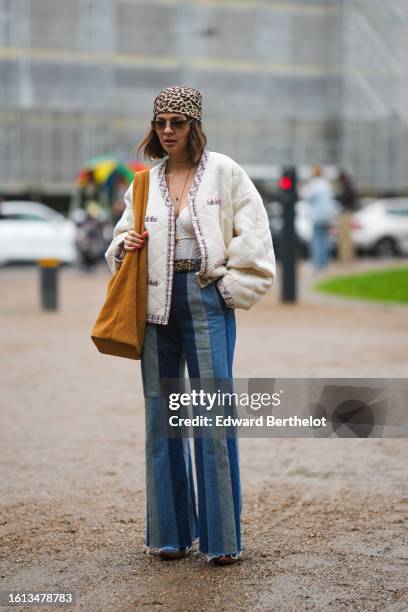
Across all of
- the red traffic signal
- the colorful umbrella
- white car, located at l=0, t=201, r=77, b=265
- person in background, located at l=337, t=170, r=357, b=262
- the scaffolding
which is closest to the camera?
the red traffic signal

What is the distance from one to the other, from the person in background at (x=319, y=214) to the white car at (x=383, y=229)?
279 inches

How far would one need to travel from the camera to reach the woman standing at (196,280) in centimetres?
457

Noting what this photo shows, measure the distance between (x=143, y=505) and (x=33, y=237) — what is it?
71.9ft

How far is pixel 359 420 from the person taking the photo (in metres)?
5.29

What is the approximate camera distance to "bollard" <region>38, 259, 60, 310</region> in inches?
608

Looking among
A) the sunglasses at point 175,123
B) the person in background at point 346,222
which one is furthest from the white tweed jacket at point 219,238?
the person in background at point 346,222

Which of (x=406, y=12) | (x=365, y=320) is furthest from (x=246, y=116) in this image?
(x=365, y=320)

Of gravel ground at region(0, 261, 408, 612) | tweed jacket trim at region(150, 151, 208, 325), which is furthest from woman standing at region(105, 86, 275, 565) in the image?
gravel ground at region(0, 261, 408, 612)

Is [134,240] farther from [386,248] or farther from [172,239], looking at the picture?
[386,248]

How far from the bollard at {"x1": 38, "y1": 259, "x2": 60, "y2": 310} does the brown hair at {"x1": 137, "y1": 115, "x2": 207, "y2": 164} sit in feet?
35.2

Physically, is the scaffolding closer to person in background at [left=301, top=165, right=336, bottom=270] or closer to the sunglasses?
person in background at [left=301, top=165, right=336, bottom=270]

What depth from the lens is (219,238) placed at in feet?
15.0

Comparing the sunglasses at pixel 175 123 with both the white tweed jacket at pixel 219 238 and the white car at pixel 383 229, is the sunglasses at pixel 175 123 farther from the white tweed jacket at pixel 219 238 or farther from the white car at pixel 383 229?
the white car at pixel 383 229

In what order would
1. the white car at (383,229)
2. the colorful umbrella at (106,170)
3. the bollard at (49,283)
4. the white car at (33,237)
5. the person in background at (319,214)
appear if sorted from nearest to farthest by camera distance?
the bollard at (49,283)
the person in background at (319,214)
the white car at (33,237)
the colorful umbrella at (106,170)
the white car at (383,229)
